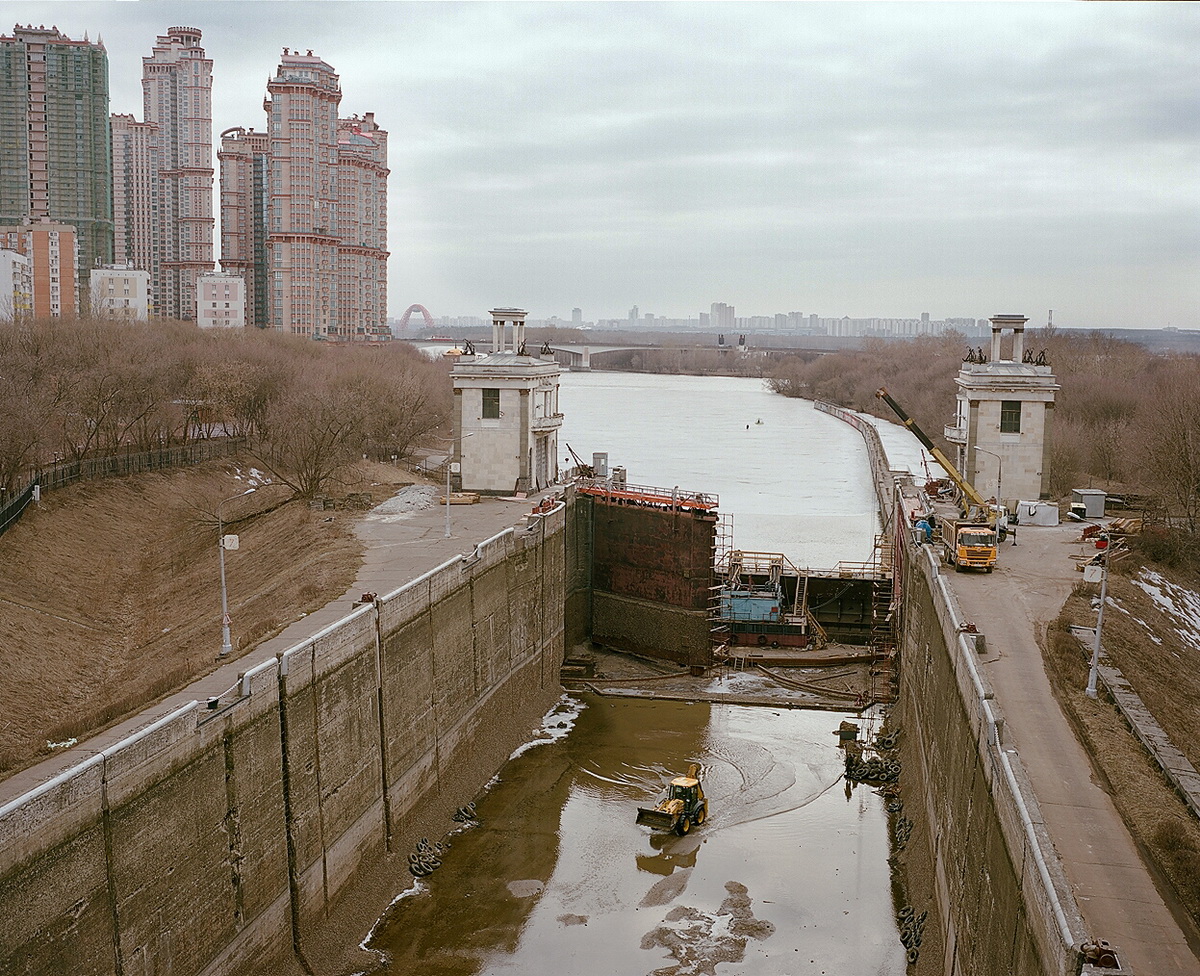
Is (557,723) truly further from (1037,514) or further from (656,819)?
(1037,514)

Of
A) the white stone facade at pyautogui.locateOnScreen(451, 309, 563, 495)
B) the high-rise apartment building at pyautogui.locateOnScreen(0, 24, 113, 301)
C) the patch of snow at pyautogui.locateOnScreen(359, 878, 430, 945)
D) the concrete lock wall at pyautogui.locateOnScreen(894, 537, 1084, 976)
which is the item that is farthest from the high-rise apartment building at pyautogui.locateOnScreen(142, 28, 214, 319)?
the concrete lock wall at pyautogui.locateOnScreen(894, 537, 1084, 976)

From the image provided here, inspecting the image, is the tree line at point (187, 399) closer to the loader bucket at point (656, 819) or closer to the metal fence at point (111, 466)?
the metal fence at point (111, 466)

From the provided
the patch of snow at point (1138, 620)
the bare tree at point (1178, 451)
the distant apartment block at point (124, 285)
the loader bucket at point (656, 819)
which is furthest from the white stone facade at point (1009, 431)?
the distant apartment block at point (124, 285)

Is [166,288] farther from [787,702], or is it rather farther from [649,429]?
[787,702]

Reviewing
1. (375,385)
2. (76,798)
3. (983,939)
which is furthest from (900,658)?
(375,385)

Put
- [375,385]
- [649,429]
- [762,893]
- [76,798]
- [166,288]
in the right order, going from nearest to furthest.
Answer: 1. [76,798]
2. [762,893]
3. [375,385]
4. [649,429]
5. [166,288]

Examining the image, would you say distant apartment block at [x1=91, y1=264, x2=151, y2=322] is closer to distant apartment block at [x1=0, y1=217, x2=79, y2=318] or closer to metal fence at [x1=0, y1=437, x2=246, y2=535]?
distant apartment block at [x1=0, y1=217, x2=79, y2=318]
